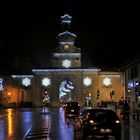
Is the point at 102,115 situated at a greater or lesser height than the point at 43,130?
greater

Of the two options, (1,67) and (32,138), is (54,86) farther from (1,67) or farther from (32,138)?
(32,138)

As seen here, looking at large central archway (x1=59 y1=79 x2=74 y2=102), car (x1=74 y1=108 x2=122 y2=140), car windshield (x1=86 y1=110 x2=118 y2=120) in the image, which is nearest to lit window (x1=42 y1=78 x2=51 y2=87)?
large central archway (x1=59 y1=79 x2=74 y2=102)

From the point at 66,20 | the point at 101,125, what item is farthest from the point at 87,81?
the point at 101,125

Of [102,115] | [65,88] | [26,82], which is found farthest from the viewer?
[65,88]

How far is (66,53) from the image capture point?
129m

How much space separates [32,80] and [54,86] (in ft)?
19.9

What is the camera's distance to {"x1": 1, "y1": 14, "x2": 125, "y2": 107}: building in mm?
124250

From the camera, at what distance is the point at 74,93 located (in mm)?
125375

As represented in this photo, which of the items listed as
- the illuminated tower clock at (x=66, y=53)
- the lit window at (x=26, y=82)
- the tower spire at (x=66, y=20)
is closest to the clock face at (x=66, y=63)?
the illuminated tower clock at (x=66, y=53)

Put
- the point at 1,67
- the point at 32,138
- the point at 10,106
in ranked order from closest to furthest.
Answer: the point at 32,138 < the point at 10,106 < the point at 1,67

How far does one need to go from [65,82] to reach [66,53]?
294 inches

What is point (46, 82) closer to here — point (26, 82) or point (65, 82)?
point (26, 82)

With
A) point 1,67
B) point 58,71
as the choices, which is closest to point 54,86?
point 58,71

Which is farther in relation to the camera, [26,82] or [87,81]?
[26,82]
